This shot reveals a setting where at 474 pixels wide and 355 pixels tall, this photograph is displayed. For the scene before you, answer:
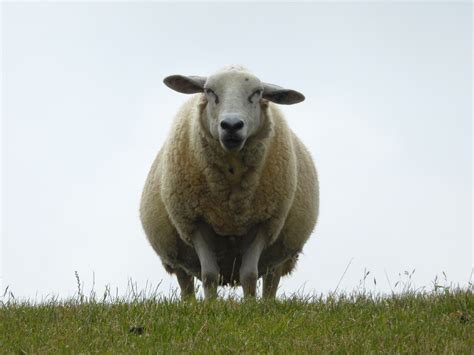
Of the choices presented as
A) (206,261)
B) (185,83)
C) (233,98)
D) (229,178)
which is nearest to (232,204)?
(229,178)

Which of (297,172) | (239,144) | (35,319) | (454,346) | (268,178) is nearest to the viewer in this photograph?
(454,346)

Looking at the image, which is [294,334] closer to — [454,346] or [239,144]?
[454,346]

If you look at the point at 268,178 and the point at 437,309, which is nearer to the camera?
the point at 437,309

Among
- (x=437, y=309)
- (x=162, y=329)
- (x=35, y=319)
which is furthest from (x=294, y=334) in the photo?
(x=35, y=319)

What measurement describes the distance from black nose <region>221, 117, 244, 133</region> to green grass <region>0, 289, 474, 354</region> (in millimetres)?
2212

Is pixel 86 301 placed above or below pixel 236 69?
below

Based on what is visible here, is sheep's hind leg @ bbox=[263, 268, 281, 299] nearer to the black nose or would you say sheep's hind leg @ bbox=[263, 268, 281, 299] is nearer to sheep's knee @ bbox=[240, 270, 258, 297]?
sheep's knee @ bbox=[240, 270, 258, 297]

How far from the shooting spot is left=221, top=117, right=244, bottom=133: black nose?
8859 mm

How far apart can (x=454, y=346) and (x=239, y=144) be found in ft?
12.8

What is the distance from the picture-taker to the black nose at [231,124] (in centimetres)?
886

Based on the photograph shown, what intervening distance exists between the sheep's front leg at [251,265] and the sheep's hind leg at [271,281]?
1.33m

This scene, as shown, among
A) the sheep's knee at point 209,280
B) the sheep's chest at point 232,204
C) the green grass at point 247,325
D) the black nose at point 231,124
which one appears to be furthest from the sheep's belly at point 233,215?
the green grass at point 247,325

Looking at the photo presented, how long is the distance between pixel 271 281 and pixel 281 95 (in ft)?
8.26

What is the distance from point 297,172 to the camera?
10461 mm
